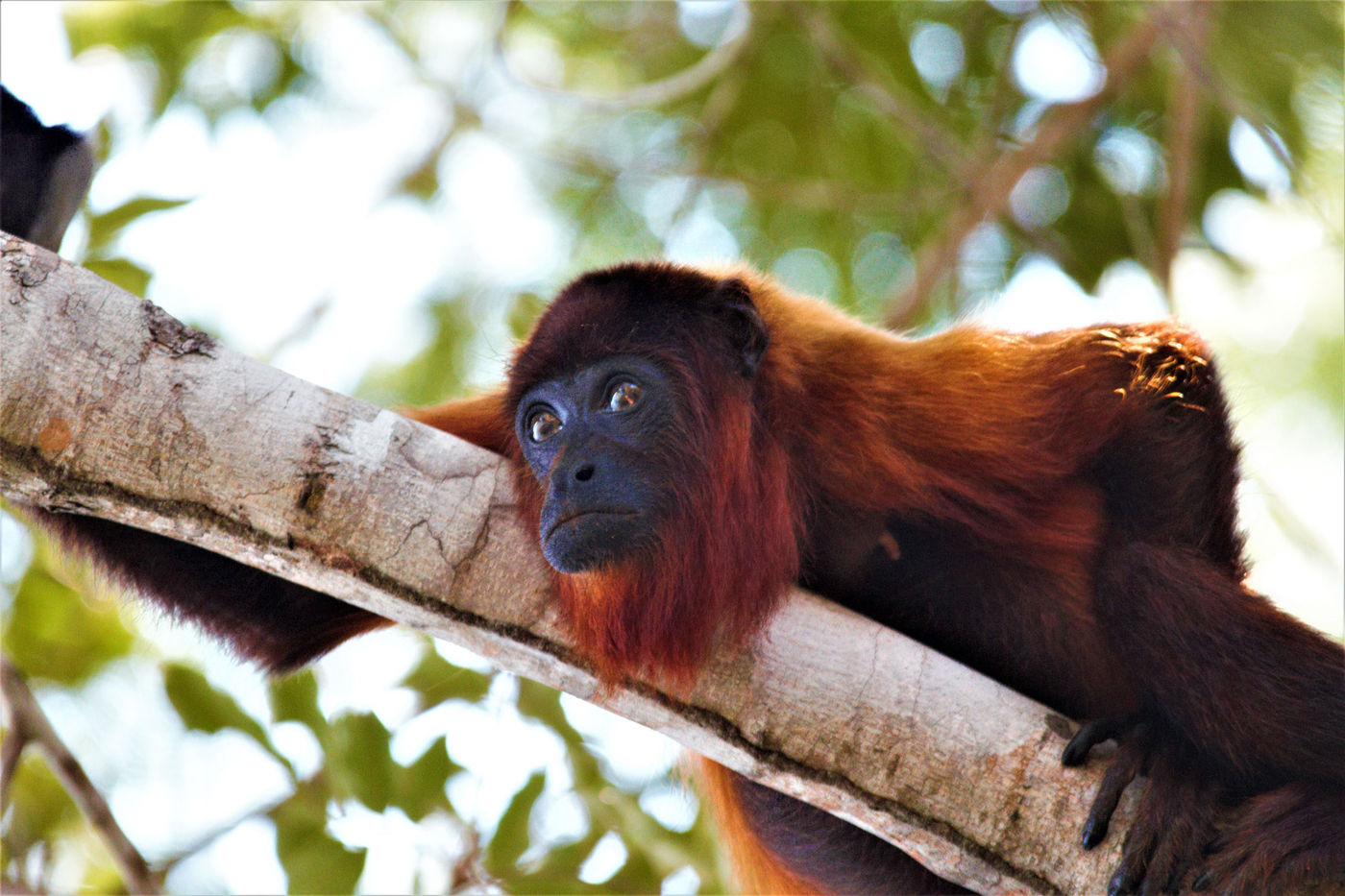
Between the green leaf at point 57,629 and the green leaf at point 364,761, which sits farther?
the green leaf at point 57,629

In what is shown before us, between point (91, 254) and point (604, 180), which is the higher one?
point (91, 254)

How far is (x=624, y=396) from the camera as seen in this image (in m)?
2.87

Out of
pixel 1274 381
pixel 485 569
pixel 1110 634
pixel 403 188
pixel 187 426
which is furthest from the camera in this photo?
pixel 403 188

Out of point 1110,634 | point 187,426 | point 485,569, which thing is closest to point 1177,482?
point 1110,634

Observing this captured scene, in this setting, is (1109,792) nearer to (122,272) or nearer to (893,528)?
(893,528)

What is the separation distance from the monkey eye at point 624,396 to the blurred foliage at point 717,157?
110 centimetres

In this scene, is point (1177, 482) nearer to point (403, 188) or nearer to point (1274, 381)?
point (1274, 381)

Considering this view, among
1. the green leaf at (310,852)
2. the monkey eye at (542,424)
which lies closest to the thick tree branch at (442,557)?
the monkey eye at (542,424)

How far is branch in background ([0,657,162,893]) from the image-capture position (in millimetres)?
2686

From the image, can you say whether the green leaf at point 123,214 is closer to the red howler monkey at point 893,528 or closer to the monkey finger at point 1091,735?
the red howler monkey at point 893,528

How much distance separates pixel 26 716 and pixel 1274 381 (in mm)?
4621

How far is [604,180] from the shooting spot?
18.9 feet

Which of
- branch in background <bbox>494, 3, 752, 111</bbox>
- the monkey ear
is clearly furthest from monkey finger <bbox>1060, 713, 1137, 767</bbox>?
branch in background <bbox>494, 3, 752, 111</bbox>

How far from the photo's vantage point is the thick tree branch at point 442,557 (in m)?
2.06
